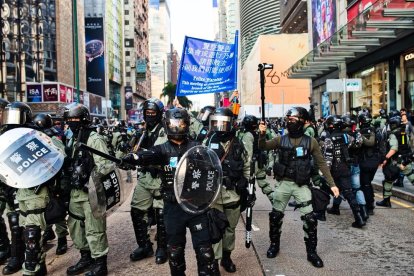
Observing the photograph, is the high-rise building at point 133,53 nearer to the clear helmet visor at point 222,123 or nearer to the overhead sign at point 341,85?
the overhead sign at point 341,85

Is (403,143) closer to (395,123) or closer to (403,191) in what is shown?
(395,123)

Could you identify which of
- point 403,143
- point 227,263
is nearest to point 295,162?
point 227,263

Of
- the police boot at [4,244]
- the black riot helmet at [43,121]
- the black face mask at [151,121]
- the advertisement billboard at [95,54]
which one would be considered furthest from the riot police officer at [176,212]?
the advertisement billboard at [95,54]

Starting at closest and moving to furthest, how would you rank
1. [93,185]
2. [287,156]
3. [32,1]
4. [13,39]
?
1. [93,185]
2. [287,156]
3. [13,39]
4. [32,1]

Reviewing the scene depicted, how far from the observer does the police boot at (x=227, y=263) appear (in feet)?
16.5

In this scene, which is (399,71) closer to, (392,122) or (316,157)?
(392,122)

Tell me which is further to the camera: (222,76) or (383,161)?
(222,76)

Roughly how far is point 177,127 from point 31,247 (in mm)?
2056

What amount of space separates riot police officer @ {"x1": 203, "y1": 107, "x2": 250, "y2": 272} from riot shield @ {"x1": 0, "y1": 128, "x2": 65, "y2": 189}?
5.37ft

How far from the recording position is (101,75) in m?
70.5

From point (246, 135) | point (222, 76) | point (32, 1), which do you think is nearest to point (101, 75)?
point (32, 1)

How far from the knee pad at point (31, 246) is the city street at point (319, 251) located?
1.45ft

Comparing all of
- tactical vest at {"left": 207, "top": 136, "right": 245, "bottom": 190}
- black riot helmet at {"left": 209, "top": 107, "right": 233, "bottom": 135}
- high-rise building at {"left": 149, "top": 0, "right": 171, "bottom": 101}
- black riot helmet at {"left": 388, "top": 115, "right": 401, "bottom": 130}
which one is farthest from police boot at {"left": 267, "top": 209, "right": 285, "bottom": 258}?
high-rise building at {"left": 149, "top": 0, "right": 171, "bottom": 101}

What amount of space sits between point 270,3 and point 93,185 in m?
123
